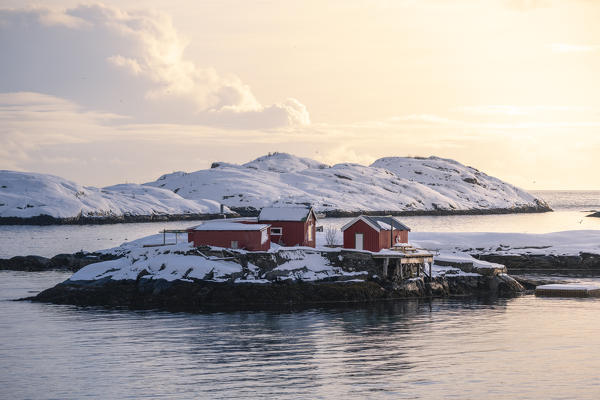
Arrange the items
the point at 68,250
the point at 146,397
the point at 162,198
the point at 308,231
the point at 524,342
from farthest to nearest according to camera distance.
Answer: the point at 162,198, the point at 68,250, the point at 308,231, the point at 524,342, the point at 146,397

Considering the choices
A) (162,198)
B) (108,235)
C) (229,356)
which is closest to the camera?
(229,356)

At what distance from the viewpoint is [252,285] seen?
5494 centimetres

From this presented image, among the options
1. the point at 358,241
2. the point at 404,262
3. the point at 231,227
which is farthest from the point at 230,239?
the point at 404,262

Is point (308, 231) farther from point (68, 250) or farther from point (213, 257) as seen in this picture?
point (68, 250)

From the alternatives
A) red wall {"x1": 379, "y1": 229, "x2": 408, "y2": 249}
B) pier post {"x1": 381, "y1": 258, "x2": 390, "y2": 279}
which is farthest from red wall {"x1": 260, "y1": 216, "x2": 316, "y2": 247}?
pier post {"x1": 381, "y1": 258, "x2": 390, "y2": 279}

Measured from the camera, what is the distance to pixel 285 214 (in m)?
63.8

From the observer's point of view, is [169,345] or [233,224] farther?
[233,224]

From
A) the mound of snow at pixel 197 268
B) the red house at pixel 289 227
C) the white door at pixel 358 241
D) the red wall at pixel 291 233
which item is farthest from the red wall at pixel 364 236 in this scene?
the mound of snow at pixel 197 268

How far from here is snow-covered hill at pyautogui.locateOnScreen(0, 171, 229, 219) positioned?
162250 mm

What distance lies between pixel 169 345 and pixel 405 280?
23.8 m

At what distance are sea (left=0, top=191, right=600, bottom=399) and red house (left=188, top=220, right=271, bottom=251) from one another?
867cm

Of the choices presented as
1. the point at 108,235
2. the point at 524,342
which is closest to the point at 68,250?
the point at 108,235

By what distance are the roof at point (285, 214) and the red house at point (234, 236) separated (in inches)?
134

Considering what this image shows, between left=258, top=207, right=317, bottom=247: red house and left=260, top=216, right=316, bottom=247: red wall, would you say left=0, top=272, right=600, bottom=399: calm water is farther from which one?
left=258, top=207, right=317, bottom=247: red house
